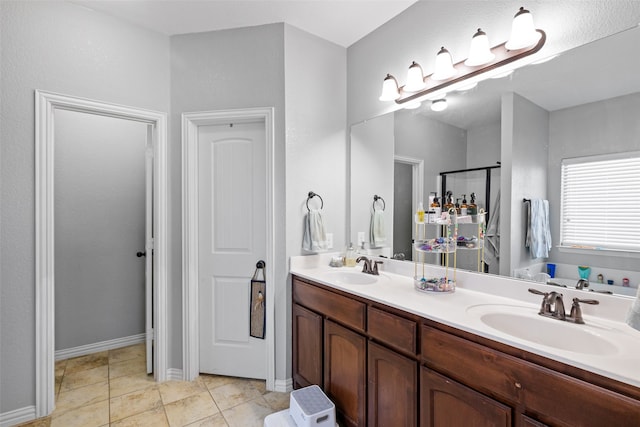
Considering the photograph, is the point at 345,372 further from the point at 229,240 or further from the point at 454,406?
the point at 229,240

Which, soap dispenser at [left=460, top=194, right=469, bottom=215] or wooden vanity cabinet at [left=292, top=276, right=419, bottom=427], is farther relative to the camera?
soap dispenser at [left=460, top=194, right=469, bottom=215]

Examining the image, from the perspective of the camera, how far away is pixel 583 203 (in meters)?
1.37

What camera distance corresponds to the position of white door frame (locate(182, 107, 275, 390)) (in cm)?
227

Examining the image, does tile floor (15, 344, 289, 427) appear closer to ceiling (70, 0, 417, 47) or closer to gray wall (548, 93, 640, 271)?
gray wall (548, 93, 640, 271)

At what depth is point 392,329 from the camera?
4.79 ft

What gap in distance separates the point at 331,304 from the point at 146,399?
1.54 metres

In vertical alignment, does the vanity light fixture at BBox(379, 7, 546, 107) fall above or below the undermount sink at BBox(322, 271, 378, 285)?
above

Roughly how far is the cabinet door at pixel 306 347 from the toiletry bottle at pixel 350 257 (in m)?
0.52

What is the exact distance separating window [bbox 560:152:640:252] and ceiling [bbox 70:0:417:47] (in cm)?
150

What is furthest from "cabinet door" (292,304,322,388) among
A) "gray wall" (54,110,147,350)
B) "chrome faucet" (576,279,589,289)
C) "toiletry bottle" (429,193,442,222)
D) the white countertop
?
"gray wall" (54,110,147,350)

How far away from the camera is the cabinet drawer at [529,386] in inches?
32.8

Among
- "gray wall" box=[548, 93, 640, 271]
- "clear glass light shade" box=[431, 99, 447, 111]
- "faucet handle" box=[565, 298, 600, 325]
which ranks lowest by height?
"faucet handle" box=[565, 298, 600, 325]

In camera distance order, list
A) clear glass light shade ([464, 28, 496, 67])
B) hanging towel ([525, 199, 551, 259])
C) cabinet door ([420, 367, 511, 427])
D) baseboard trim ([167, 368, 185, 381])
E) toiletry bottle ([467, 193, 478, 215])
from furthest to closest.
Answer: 1. baseboard trim ([167, 368, 185, 381])
2. toiletry bottle ([467, 193, 478, 215])
3. clear glass light shade ([464, 28, 496, 67])
4. hanging towel ([525, 199, 551, 259])
5. cabinet door ([420, 367, 511, 427])

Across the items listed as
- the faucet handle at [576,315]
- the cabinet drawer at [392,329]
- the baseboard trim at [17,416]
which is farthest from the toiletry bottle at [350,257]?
the baseboard trim at [17,416]
